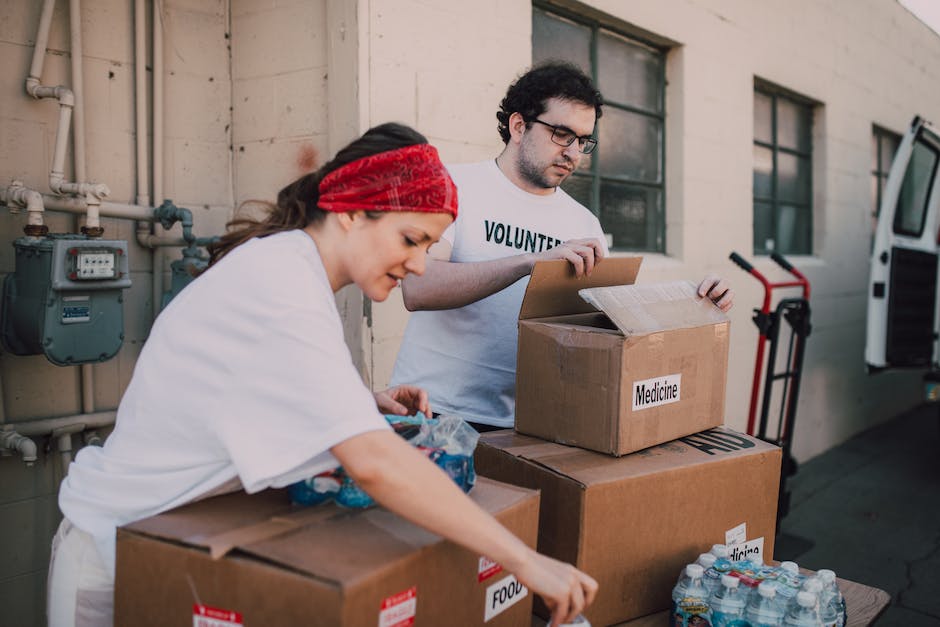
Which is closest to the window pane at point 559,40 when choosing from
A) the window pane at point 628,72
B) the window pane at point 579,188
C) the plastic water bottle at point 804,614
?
the window pane at point 628,72

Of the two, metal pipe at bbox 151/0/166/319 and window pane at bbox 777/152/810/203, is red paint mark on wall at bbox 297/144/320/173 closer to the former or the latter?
metal pipe at bbox 151/0/166/319

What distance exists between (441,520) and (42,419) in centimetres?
199

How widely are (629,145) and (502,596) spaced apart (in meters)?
3.45

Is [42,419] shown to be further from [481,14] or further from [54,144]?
[481,14]

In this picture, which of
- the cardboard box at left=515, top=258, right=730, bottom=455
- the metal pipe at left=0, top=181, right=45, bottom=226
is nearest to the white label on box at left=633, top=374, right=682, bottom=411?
the cardboard box at left=515, top=258, right=730, bottom=455

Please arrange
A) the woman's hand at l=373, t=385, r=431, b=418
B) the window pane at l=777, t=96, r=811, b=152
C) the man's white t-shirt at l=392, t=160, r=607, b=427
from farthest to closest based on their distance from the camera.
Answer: the window pane at l=777, t=96, r=811, b=152
the man's white t-shirt at l=392, t=160, r=607, b=427
the woman's hand at l=373, t=385, r=431, b=418

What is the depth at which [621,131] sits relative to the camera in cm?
425

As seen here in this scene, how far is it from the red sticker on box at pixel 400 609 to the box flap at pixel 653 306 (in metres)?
0.69

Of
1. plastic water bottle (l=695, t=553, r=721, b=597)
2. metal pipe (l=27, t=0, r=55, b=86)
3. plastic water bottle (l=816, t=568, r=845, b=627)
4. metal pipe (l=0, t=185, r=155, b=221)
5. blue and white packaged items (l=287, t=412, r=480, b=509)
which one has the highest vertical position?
metal pipe (l=27, t=0, r=55, b=86)

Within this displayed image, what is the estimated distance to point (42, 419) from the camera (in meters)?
2.50

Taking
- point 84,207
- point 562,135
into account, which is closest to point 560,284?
point 562,135

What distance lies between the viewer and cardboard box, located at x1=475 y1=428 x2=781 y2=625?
56.5 inches

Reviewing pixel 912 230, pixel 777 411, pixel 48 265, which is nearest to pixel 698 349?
pixel 48 265

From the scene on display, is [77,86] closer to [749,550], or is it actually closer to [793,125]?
[749,550]
